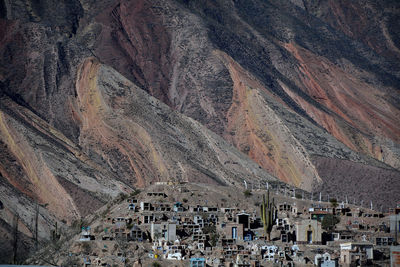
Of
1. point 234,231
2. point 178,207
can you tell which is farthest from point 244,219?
point 178,207

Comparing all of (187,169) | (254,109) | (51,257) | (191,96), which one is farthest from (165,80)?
(51,257)

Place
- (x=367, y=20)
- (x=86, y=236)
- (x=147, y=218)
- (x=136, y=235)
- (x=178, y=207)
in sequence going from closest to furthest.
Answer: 1. (x=86, y=236)
2. (x=136, y=235)
3. (x=147, y=218)
4. (x=178, y=207)
5. (x=367, y=20)

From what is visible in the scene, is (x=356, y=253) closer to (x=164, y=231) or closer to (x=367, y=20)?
(x=164, y=231)

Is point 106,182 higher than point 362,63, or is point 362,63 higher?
point 362,63

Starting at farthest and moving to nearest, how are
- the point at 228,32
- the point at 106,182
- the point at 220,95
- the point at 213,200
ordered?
the point at 228,32, the point at 220,95, the point at 106,182, the point at 213,200

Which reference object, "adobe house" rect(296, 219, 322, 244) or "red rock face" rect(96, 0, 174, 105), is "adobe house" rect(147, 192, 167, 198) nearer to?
"adobe house" rect(296, 219, 322, 244)

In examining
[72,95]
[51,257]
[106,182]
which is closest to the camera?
[51,257]

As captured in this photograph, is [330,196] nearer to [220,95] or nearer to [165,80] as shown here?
[220,95]

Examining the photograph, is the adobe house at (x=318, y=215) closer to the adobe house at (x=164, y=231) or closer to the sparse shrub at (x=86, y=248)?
the adobe house at (x=164, y=231)
